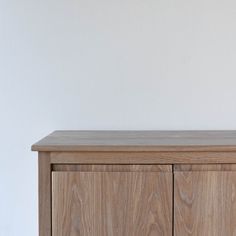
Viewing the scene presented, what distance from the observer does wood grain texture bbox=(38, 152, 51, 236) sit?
1.13m

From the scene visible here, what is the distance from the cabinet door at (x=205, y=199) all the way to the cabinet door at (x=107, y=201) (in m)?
0.04

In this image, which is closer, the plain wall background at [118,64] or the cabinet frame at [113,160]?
the cabinet frame at [113,160]

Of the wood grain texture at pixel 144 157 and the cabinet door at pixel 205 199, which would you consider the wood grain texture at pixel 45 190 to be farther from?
the cabinet door at pixel 205 199

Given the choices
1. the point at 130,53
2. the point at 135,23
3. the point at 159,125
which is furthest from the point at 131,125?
the point at 135,23

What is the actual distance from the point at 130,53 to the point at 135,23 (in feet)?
0.43

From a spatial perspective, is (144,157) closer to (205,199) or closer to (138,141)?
(138,141)

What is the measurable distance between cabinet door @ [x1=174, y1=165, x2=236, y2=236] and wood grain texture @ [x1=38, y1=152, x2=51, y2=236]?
401 mm

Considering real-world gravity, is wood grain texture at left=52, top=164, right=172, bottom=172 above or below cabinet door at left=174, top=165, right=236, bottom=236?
above

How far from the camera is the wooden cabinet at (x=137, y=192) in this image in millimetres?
1128

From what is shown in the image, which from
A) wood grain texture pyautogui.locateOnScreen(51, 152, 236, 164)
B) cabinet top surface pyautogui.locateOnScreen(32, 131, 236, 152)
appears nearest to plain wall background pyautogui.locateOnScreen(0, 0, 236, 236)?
cabinet top surface pyautogui.locateOnScreen(32, 131, 236, 152)

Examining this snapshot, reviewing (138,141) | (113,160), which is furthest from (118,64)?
(113,160)

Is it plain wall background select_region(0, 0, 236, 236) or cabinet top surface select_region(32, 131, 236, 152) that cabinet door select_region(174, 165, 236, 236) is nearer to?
cabinet top surface select_region(32, 131, 236, 152)

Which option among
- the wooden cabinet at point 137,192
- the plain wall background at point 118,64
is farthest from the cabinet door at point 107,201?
the plain wall background at point 118,64

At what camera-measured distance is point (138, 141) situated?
4.05 ft
